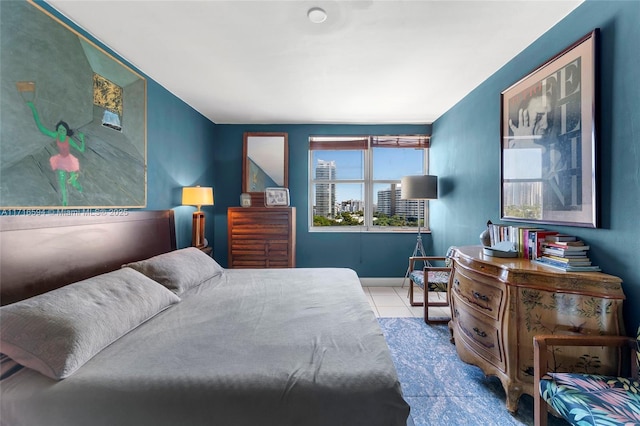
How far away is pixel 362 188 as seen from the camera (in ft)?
13.7

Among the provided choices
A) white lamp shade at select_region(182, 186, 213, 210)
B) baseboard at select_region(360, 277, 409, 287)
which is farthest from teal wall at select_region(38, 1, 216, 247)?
baseboard at select_region(360, 277, 409, 287)

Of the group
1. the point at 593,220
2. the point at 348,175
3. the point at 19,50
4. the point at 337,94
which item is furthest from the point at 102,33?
the point at 593,220

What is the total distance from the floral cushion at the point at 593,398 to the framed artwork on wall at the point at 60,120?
3.01 meters

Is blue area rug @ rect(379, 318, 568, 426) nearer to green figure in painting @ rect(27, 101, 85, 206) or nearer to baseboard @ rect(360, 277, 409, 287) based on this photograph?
baseboard @ rect(360, 277, 409, 287)

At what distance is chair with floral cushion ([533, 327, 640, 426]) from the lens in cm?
106

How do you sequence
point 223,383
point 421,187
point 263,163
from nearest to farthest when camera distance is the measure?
point 223,383
point 421,187
point 263,163

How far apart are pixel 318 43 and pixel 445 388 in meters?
2.77

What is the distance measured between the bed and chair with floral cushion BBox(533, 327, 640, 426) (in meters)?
0.87

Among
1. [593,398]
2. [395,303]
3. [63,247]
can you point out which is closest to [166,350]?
[63,247]

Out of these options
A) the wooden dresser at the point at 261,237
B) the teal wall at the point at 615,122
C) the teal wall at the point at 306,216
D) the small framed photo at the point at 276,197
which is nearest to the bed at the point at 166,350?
the teal wall at the point at 615,122

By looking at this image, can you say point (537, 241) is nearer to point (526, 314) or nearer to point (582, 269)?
point (582, 269)

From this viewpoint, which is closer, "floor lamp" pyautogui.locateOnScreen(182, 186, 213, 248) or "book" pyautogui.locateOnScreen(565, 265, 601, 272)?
"book" pyautogui.locateOnScreen(565, 265, 601, 272)

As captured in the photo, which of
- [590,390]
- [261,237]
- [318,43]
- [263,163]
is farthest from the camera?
[263,163]

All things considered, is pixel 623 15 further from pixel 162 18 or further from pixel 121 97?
pixel 121 97
